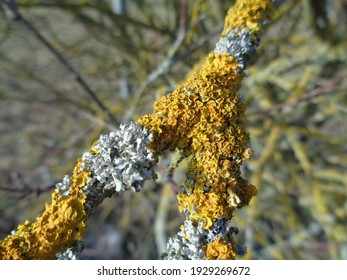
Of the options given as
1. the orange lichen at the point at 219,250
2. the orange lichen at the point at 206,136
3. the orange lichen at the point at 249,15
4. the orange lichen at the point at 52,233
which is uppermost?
the orange lichen at the point at 249,15

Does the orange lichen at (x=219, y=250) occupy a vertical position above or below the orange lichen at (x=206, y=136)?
below

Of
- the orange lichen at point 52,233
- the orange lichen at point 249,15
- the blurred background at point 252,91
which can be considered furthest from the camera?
the blurred background at point 252,91

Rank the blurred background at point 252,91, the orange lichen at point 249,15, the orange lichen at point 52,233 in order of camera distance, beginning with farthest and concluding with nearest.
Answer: the blurred background at point 252,91, the orange lichen at point 249,15, the orange lichen at point 52,233

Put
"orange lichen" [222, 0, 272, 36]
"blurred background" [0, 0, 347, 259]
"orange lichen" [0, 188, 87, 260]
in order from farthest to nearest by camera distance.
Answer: "blurred background" [0, 0, 347, 259] < "orange lichen" [222, 0, 272, 36] < "orange lichen" [0, 188, 87, 260]

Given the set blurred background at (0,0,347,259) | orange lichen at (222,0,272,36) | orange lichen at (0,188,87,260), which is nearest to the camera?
orange lichen at (0,188,87,260)

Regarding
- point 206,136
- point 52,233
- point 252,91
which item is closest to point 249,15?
point 206,136

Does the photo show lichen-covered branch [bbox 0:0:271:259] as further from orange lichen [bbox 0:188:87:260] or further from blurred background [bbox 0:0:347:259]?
blurred background [bbox 0:0:347:259]

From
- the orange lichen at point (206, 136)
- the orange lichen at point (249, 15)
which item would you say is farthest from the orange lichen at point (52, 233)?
the orange lichen at point (249, 15)

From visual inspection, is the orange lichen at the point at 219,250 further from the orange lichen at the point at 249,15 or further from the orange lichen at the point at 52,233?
the orange lichen at the point at 249,15

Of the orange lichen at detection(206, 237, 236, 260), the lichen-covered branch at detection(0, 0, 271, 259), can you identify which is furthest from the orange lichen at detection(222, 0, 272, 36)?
the orange lichen at detection(206, 237, 236, 260)
